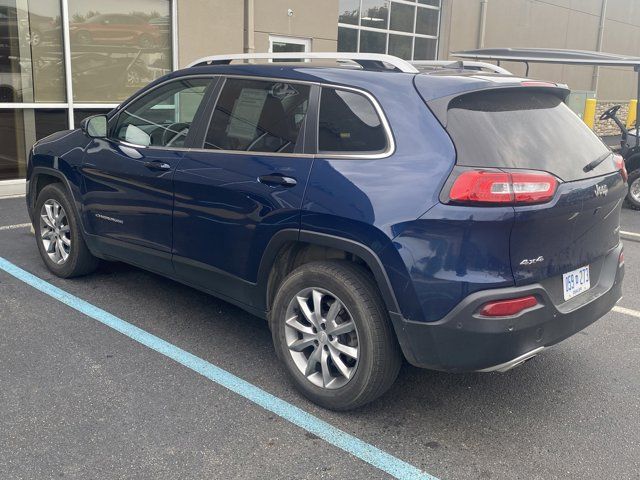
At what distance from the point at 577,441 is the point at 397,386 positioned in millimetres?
985

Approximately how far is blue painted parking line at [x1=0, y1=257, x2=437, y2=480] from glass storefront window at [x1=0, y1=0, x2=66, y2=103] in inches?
181

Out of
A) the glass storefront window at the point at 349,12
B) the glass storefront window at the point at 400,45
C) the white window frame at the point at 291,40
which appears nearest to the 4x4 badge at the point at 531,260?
the white window frame at the point at 291,40

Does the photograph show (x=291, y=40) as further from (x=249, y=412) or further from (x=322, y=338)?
(x=249, y=412)

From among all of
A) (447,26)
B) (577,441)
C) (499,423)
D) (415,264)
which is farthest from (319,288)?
(447,26)

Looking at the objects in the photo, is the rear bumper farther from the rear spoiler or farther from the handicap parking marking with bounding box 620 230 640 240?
the handicap parking marking with bounding box 620 230 640 240

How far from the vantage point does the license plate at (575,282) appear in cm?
315

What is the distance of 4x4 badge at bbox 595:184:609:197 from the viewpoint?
325 cm

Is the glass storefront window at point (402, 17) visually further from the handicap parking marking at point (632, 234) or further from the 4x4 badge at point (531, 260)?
the 4x4 badge at point (531, 260)

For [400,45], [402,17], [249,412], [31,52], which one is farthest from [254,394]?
[402,17]

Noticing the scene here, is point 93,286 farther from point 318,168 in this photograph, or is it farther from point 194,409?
point 318,168

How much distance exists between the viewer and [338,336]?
3.29 m

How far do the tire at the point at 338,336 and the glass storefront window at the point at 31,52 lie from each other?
6647mm

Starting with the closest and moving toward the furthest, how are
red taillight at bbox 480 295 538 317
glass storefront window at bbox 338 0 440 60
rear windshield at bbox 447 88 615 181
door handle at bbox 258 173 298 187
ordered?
1. red taillight at bbox 480 295 538 317
2. rear windshield at bbox 447 88 615 181
3. door handle at bbox 258 173 298 187
4. glass storefront window at bbox 338 0 440 60

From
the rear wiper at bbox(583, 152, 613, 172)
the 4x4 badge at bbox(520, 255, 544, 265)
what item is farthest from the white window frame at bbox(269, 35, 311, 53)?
the 4x4 badge at bbox(520, 255, 544, 265)
